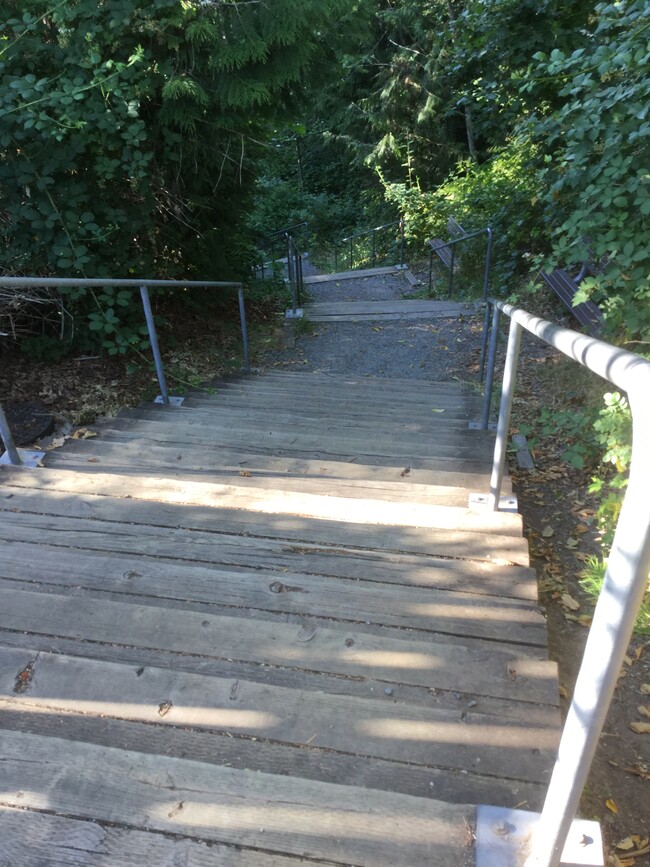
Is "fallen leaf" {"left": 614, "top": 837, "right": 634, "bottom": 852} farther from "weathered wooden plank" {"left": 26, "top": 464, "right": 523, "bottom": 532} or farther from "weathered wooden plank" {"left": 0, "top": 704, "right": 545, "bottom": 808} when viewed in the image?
"weathered wooden plank" {"left": 26, "top": 464, "right": 523, "bottom": 532}

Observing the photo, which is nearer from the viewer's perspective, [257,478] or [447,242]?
[257,478]

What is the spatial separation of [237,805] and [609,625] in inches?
30.7

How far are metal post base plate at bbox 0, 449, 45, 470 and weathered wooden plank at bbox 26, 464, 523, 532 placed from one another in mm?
384

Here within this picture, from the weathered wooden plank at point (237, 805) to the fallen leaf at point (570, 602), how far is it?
1736 millimetres

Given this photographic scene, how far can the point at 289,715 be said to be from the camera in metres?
1.27

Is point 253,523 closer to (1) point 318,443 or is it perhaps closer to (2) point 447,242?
(1) point 318,443

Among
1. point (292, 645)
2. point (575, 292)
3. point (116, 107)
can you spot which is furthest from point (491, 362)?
point (116, 107)

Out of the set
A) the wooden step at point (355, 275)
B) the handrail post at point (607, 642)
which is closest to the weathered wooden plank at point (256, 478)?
the handrail post at point (607, 642)

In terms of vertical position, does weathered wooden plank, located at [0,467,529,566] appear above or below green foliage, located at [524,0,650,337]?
below

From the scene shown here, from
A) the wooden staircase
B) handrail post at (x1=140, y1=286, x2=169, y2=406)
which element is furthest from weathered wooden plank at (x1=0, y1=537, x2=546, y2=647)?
handrail post at (x1=140, y1=286, x2=169, y2=406)

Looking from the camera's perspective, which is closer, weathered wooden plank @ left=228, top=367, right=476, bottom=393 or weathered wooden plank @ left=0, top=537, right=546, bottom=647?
weathered wooden plank @ left=0, top=537, right=546, bottom=647

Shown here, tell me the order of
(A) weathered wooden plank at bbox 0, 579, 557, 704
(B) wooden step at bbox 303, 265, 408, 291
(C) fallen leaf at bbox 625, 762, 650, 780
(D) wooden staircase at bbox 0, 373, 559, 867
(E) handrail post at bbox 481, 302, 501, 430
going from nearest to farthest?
(D) wooden staircase at bbox 0, 373, 559, 867
(A) weathered wooden plank at bbox 0, 579, 557, 704
(C) fallen leaf at bbox 625, 762, 650, 780
(E) handrail post at bbox 481, 302, 501, 430
(B) wooden step at bbox 303, 265, 408, 291

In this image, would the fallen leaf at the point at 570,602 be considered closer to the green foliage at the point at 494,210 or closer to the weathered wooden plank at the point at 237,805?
the weathered wooden plank at the point at 237,805

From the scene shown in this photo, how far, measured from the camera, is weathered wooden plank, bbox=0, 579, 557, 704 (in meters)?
1.37
